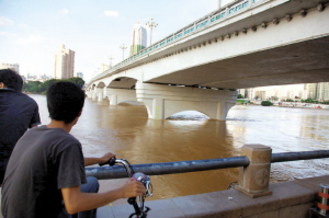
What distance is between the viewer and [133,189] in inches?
55.4

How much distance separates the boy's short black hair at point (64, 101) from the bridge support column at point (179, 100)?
67.2 ft

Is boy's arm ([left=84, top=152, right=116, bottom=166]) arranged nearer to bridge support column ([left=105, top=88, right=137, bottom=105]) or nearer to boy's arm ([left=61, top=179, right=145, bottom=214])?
boy's arm ([left=61, top=179, right=145, bottom=214])

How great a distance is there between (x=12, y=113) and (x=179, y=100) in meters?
21.6

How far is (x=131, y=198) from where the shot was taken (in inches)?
57.2

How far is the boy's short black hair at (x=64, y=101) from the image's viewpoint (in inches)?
54.5

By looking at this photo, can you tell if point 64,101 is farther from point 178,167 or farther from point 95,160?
point 178,167

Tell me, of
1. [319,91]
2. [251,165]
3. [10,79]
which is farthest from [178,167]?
[319,91]

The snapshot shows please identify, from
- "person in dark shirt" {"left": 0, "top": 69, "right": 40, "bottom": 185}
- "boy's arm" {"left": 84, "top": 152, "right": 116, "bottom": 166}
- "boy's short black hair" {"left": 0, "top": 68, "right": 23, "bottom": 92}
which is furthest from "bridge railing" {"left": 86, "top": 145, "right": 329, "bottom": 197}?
"boy's short black hair" {"left": 0, "top": 68, "right": 23, "bottom": 92}

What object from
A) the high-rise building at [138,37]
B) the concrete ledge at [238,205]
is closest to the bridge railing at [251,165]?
the concrete ledge at [238,205]

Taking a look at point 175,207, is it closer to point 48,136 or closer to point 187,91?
point 48,136

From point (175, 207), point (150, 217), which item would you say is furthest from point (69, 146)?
point (175, 207)

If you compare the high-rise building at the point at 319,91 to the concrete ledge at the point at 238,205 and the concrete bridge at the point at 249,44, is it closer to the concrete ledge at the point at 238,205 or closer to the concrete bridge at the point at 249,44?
the concrete bridge at the point at 249,44

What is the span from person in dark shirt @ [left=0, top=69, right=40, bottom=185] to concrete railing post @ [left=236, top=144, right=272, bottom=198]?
264 centimetres

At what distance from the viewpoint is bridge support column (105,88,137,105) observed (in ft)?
151
